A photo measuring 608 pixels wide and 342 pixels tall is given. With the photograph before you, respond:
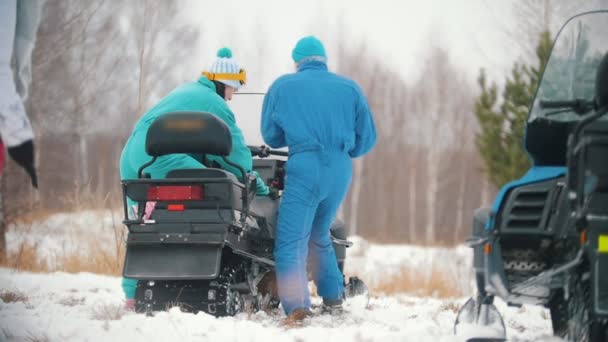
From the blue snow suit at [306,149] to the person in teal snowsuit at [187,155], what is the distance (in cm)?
24

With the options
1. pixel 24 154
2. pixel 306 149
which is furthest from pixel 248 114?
pixel 24 154

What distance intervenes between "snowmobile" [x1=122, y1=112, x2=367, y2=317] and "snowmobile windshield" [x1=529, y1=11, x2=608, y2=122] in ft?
6.15

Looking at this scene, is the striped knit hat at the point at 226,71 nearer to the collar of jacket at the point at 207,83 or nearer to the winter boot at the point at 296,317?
the collar of jacket at the point at 207,83

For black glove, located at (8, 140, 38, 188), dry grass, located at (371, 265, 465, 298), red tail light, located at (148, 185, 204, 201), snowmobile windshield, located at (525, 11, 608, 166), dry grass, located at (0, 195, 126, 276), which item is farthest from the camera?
dry grass, located at (371, 265, 465, 298)

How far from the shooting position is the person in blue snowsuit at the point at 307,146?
5855 mm

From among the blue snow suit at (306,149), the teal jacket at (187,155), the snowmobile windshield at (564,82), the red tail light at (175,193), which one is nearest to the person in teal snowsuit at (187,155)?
the teal jacket at (187,155)

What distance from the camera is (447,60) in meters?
37.2

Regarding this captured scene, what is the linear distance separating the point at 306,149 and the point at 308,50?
81 centimetres

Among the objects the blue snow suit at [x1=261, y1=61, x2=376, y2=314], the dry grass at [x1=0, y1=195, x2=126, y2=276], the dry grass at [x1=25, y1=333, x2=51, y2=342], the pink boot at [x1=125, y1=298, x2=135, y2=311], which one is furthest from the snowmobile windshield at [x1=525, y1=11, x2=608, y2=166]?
the dry grass at [x1=0, y1=195, x2=126, y2=276]

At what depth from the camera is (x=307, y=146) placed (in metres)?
5.85

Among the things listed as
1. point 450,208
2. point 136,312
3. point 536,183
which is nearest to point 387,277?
point 136,312

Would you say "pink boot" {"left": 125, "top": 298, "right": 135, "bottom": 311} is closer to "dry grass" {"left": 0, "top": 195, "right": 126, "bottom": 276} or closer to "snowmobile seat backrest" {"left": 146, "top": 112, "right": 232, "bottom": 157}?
"snowmobile seat backrest" {"left": 146, "top": 112, "right": 232, "bottom": 157}

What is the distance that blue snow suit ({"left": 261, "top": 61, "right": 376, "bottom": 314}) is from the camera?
19.2 ft

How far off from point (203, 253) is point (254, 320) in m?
0.61
